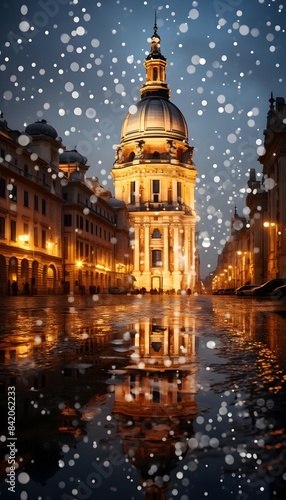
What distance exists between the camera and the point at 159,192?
381 ft

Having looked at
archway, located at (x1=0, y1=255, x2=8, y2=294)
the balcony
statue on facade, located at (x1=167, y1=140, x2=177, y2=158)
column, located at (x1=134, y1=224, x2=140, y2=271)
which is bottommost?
archway, located at (x1=0, y1=255, x2=8, y2=294)

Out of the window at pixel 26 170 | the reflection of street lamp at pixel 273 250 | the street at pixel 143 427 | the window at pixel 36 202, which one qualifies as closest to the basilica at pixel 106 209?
the window at pixel 26 170

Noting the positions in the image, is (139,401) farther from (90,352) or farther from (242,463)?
(90,352)

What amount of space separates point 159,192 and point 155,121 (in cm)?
1691

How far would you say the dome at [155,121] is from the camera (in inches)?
4670

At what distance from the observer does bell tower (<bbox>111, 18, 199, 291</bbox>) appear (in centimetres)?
11306

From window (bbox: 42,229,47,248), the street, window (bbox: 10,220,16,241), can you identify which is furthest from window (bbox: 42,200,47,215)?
the street

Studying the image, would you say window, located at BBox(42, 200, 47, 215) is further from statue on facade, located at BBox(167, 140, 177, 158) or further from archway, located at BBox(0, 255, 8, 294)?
statue on facade, located at BBox(167, 140, 177, 158)

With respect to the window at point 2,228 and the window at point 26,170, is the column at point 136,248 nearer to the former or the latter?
the window at point 26,170

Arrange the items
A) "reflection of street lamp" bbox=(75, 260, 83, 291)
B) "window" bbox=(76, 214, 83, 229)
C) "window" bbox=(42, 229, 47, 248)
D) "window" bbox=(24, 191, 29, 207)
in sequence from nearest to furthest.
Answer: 1. "window" bbox=(24, 191, 29, 207)
2. "window" bbox=(42, 229, 47, 248)
3. "reflection of street lamp" bbox=(75, 260, 83, 291)
4. "window" bbox=(76, 214, 83, 229)

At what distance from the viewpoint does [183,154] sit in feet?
404

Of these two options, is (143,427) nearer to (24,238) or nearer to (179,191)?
(24,238)

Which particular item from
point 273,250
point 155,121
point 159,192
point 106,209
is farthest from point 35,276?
point 155,121

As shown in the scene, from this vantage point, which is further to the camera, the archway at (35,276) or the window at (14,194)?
the archway at (35,276)
